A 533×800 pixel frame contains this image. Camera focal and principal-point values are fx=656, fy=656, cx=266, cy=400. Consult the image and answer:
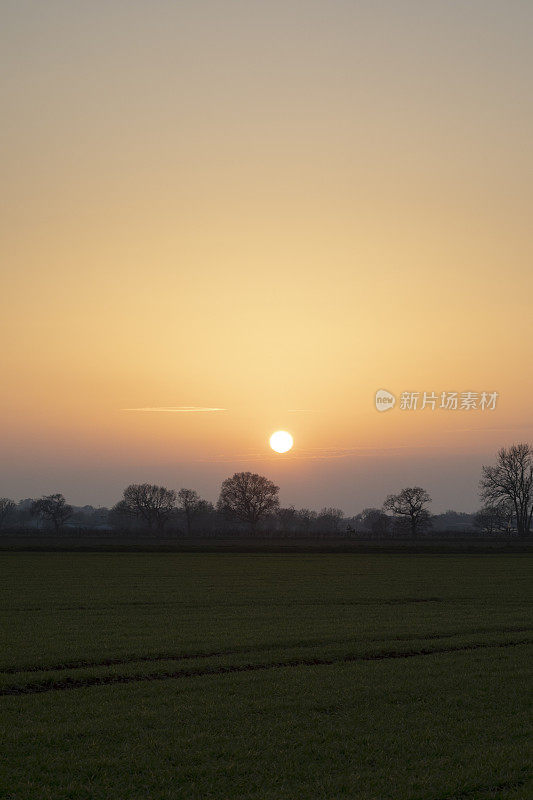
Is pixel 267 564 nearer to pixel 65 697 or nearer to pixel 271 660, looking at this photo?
pixel 271 660

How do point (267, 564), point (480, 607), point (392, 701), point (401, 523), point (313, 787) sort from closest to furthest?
point (313, 787) < point (392, 701) < point (480, 607) < point (267, 564) < point (401, 523)

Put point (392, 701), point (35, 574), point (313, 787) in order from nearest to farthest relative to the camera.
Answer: point (313, 787) → point (392, 701) → point (35, 574)

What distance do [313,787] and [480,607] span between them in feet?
88.8

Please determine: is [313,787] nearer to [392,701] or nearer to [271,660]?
[392,701]

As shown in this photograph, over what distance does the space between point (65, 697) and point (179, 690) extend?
2919 mm

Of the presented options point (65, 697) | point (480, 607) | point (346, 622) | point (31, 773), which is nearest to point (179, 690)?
point (65, 697)

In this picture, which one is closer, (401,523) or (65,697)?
(65,697)

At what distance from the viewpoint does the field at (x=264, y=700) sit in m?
11.5

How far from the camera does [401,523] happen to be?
634 ft

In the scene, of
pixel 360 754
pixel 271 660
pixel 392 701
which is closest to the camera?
pixel 360 754

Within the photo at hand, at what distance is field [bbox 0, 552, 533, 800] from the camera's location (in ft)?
37.9

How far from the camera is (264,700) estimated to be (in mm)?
16453

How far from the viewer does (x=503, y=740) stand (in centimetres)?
1364

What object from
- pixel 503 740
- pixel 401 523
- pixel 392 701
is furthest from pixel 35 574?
pixel 401 523
